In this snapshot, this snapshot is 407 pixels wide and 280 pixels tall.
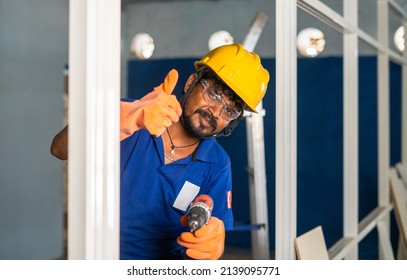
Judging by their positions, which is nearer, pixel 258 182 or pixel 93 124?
pixel 93 124

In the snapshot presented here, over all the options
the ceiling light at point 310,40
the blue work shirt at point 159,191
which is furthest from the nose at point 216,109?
the ceiling light at point 310,40

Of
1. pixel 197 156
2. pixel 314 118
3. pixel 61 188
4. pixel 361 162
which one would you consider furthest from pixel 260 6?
pixel 197 156

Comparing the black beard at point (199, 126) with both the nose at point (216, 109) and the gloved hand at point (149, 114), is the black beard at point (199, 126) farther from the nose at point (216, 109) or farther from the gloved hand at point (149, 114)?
the gloved hand at point (149, 114)

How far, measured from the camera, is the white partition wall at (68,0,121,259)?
1456 millimetres

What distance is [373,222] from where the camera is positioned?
4.24 meters

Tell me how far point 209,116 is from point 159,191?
298 mm

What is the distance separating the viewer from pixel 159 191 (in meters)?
Answer: 2.06

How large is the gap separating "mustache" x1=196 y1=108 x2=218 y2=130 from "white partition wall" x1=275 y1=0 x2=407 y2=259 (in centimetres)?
37

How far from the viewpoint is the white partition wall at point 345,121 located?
2340 millimetres

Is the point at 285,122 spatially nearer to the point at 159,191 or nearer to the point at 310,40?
the point at 159,191

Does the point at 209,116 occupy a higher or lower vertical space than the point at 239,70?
lower

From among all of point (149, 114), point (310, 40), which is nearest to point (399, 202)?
point (310, 40)
